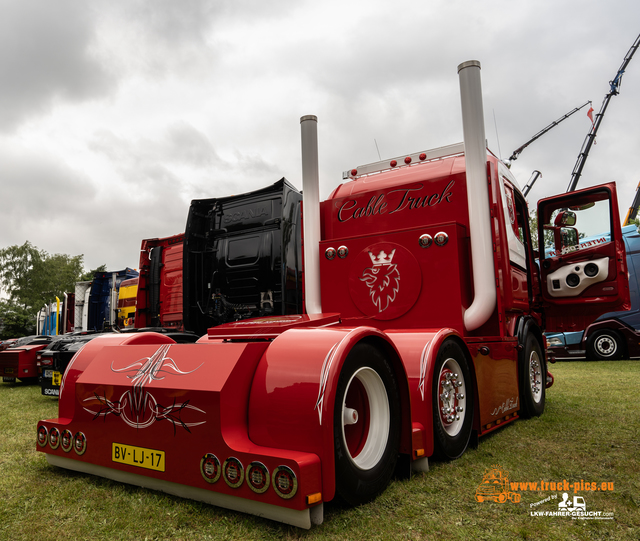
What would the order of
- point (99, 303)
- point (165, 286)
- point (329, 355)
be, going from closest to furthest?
point (329, 355)
point (165, 286)
point (99, 303)

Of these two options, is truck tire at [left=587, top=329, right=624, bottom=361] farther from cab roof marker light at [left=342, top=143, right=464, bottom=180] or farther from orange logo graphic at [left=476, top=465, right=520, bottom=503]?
orange logo graphic at [left=476, top=465, right=520, bottom=503]

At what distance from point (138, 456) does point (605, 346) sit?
43.3ft

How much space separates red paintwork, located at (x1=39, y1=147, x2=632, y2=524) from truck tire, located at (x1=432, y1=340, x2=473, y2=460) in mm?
106

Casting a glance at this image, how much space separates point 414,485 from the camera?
2842mm

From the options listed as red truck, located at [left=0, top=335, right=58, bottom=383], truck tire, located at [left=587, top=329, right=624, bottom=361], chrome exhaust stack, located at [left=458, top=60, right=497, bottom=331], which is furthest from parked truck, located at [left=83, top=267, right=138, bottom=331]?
truck tire, located at [left=587, top=329, right=624, bottom=361]

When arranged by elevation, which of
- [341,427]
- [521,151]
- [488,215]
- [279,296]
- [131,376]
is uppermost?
[521,151]

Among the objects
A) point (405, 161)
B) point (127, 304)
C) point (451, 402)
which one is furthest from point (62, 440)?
point (127, 304)

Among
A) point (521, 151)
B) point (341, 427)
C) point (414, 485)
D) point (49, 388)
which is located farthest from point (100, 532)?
point (521, 151)

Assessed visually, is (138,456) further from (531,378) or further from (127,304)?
(127,304)

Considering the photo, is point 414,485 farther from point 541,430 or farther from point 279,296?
point 279,296

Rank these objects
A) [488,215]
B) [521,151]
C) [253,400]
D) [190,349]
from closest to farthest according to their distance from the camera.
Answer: [253,400] < [190,349] < [488,215] < [521,151]

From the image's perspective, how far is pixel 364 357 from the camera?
2.61 meters

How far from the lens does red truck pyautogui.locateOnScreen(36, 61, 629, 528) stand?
234cm

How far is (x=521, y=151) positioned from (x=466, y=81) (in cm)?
Answer: 1736
